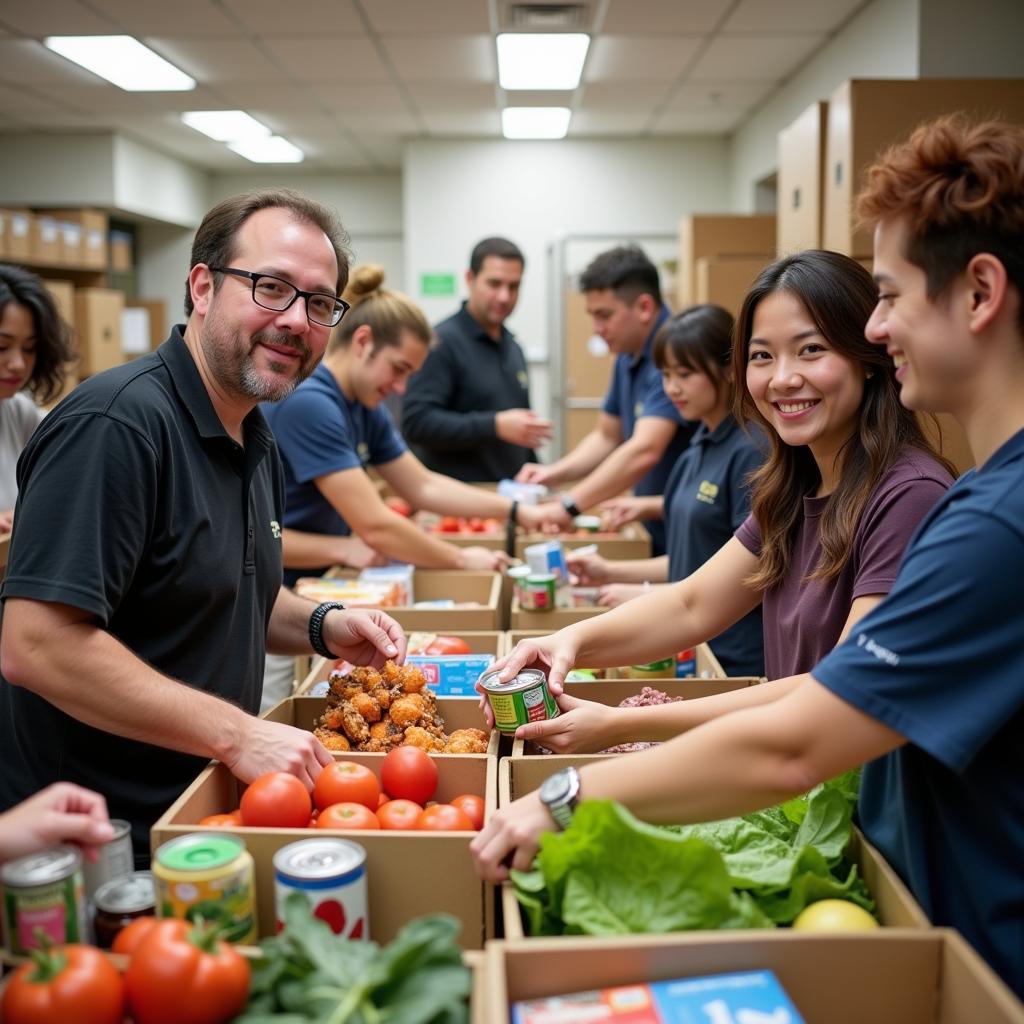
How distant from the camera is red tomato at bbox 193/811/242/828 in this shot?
1391 mm

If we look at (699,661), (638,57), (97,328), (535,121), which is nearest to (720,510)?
(699,661)

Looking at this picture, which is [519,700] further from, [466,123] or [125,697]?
[466,123]

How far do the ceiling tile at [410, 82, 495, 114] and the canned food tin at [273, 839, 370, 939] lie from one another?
6.23 metres

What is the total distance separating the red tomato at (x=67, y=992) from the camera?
3.03ft

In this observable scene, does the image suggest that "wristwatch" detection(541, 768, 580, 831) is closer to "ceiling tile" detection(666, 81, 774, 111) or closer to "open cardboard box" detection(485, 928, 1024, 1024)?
"open cardboard box" detection(485, 928, 1024, 1024)

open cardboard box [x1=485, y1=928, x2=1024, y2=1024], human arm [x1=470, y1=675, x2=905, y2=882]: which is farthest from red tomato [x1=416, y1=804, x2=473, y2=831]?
open cardboard box [x1=485, y1=928, x2=1024, y2=1024]

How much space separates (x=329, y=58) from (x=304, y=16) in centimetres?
80

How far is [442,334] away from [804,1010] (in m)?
3.97

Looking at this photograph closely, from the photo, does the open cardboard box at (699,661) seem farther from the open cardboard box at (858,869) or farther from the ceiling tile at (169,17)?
the ceiling tile at (169,17)

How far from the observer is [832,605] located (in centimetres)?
168

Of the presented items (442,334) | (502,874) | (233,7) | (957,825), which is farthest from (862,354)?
(233,7)

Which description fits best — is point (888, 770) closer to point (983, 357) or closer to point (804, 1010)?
point (804, 1010)

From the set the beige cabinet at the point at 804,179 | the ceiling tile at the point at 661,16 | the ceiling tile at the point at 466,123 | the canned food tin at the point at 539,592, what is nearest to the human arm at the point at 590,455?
the beige cabinet at the point at 804,179

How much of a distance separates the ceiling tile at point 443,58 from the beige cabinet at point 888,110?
9.10 feet
